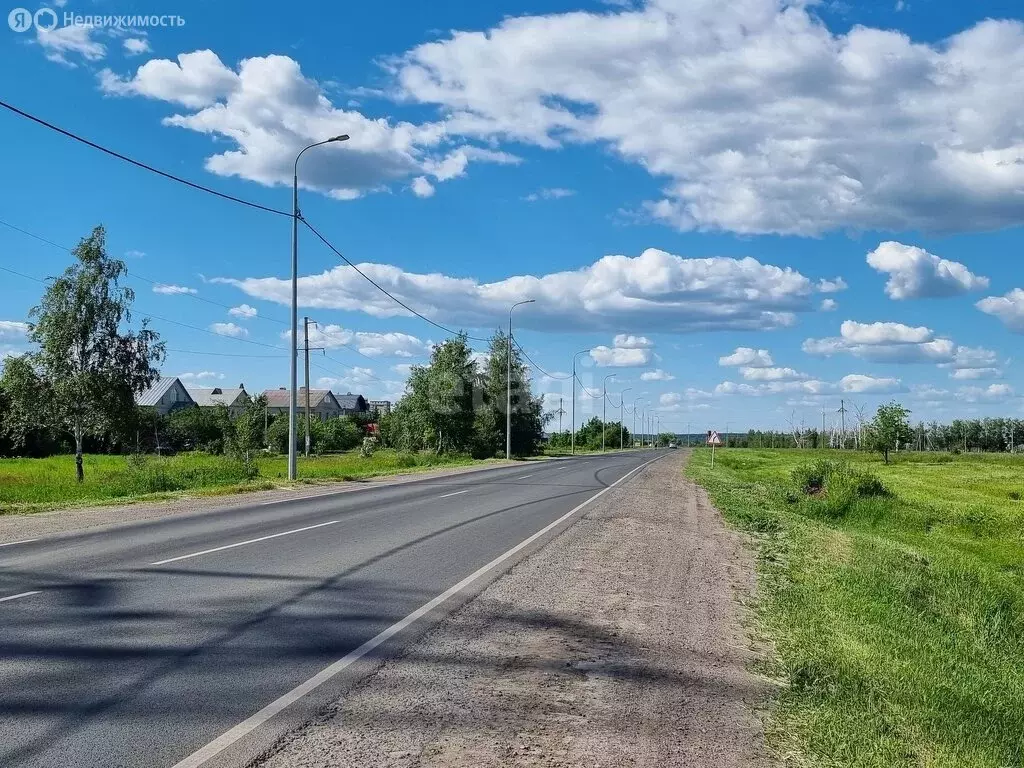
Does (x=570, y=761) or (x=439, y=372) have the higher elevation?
(x=439, y=372)

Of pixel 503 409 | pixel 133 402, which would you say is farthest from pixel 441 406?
pixel 133 402

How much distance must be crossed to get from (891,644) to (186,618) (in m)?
6.63

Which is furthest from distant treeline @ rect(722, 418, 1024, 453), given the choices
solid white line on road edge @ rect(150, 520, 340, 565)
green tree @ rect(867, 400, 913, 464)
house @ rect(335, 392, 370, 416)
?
solid white line on road edge @ rect(150, 520, 340, 565)

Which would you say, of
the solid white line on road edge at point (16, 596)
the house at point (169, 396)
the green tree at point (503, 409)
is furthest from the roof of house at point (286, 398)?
the solid white line on road edge at point (16, 596)

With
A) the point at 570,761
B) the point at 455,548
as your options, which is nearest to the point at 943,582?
the point at 455,548

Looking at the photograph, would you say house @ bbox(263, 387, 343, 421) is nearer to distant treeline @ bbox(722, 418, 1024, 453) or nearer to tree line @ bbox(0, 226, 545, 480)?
tree line @ bbox(0, 226, 545, 480)

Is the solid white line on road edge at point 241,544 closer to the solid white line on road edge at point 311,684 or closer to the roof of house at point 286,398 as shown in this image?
the solid white line on road edge at point 311,684

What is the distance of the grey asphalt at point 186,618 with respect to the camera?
4738 mm

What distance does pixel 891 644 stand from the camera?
7.85 m

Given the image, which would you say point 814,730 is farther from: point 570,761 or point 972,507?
point 972,507

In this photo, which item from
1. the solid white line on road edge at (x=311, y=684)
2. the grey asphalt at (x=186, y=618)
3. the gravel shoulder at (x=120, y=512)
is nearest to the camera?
the solid white line on road edge at (x=311, y=684)

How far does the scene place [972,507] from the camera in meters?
31.0

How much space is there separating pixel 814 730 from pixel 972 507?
30.4 metres

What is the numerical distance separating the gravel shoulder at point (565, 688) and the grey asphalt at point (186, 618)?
0.46 m
